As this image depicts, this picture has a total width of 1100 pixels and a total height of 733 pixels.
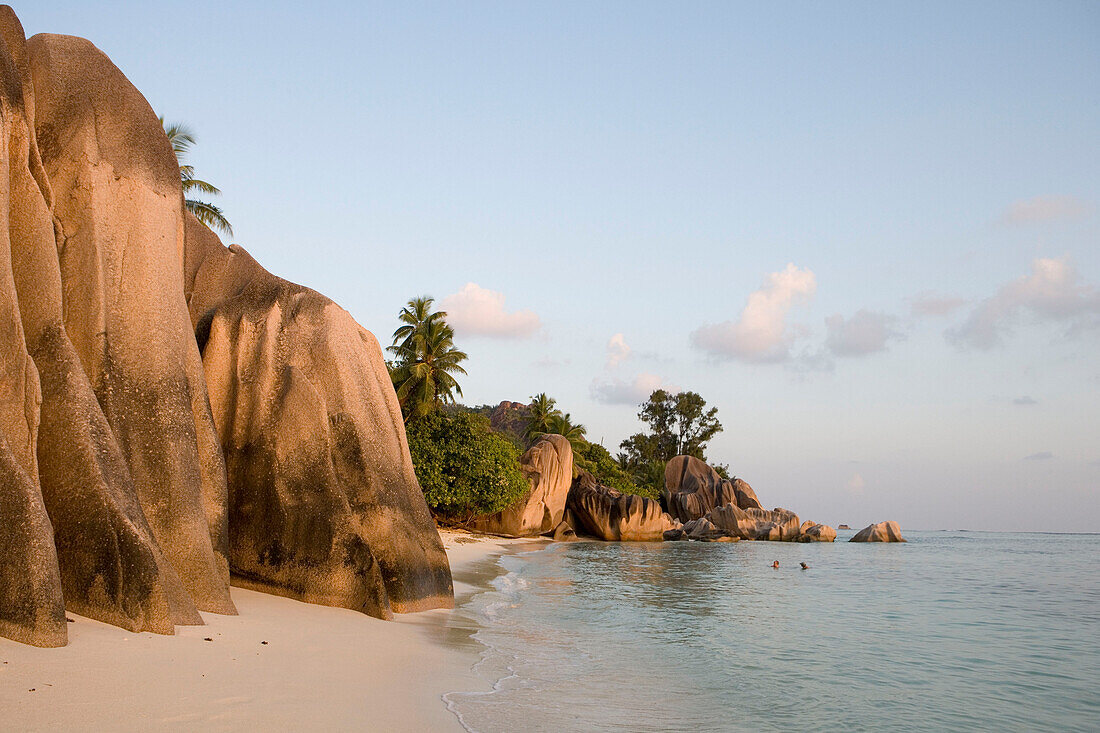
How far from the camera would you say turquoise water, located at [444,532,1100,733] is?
7676mm

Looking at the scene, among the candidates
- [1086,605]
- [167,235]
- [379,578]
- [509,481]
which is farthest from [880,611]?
[509,481]

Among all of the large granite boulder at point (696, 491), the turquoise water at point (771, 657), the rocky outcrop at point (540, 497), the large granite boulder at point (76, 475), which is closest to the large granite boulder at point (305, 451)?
the turquoise water at point (771, 657)

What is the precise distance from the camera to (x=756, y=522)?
5903 centimetres

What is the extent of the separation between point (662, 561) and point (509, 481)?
895cm

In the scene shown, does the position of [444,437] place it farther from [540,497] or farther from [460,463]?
[540,497]

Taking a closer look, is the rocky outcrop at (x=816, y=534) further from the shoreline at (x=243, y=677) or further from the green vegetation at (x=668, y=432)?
the shoreline at (x=243, y=677)

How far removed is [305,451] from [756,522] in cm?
5282

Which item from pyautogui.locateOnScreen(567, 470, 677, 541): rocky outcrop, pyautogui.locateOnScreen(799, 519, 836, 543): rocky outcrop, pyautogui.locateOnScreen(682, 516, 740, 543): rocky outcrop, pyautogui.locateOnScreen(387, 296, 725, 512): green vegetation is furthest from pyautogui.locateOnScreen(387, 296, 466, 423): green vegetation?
pyautogui.locateOnScreen(799, 519, 836, 543): rocky outcrop

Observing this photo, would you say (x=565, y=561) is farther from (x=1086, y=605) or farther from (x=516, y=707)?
(x=516, y=707)

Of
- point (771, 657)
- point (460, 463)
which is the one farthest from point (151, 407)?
point (460, 463)

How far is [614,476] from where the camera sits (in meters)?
60.8

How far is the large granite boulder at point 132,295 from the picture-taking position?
8.55 m

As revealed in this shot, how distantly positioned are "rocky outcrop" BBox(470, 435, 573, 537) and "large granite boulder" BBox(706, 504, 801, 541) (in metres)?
15.0

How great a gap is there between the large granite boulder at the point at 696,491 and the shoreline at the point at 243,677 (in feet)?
180
